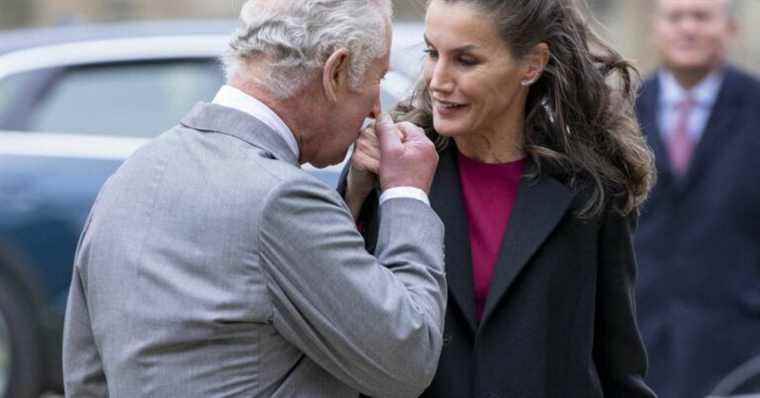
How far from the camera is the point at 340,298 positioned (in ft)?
8.56

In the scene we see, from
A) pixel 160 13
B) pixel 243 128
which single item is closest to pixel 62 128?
pixel 243 128

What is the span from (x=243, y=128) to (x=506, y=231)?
737mm

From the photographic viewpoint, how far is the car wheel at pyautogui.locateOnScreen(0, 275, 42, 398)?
653 cm

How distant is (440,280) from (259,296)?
1.14 feet

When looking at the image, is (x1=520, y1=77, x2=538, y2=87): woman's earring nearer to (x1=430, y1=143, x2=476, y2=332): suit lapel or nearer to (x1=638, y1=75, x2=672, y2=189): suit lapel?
(x1=430, y1=143, x2=476, y2=332): suit lapel

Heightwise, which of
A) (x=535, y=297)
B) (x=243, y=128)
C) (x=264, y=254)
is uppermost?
(x=243, y=128)

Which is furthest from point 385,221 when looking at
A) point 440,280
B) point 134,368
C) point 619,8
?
point 619,8

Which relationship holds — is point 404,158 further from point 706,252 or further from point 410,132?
point 706,252

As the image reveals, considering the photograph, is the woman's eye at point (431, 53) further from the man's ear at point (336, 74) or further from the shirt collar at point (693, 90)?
the shirt collar at point (693, 90)

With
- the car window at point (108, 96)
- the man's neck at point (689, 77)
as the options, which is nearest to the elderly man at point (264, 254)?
the man's neck at point (689, 77)

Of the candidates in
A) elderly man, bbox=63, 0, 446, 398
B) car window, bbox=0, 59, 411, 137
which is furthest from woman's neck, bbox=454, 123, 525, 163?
car window, bbox=0, 59, 411, 137

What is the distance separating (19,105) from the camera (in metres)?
6.59

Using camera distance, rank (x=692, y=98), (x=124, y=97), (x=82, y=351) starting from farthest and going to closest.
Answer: (x=124, y=97)
(x=692, y=98)
(x=82, y=351)

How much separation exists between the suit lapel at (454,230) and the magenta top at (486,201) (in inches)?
0.8
